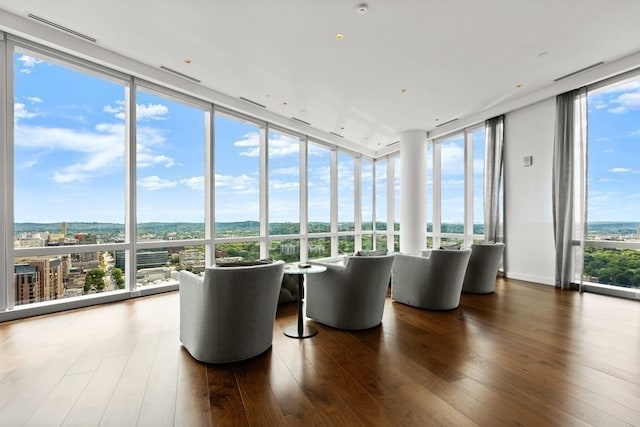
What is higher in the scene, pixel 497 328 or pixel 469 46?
pixel 469 46

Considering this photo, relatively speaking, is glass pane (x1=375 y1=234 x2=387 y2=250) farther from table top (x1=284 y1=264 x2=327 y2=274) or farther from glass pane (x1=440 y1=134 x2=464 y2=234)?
table top (x1=284 y1=264 x2=327 y2=274)

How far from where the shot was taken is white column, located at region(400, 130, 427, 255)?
794 centimetres

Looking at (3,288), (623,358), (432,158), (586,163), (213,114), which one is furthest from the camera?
(432,158)

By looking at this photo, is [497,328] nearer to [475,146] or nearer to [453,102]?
[453,102]

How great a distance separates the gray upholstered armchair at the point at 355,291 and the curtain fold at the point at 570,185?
4.06m

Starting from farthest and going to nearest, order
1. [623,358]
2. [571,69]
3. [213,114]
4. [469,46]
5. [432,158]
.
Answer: [432,158]
[213,114]
[571,69]
[469,46]
[623,358]

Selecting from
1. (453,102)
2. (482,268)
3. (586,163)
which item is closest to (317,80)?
(453,102)

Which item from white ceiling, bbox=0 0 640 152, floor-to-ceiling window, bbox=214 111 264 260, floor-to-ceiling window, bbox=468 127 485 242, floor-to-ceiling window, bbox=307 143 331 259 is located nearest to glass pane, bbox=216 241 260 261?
floor-to-ceiling window, bbox=214 111 264 260

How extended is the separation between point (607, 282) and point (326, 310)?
491 centimetres

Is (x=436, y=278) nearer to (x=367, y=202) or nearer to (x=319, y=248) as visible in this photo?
(x=319, y=248)

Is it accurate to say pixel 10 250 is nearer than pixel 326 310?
No

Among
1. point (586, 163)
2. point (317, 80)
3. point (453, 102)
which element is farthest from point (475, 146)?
point (317, 80)

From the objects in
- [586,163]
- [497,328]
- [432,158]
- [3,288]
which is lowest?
[497,328]

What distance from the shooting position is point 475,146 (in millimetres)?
7406
